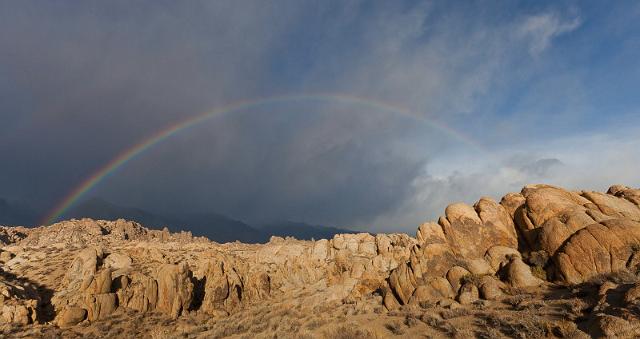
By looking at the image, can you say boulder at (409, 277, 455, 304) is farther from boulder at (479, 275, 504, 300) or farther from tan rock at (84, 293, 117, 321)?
tan rock at (84, 293, 117, 321)

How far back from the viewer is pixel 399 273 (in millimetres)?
29766

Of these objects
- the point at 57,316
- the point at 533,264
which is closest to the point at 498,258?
the point at 533,264

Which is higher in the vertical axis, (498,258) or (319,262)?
Result: (319,262)

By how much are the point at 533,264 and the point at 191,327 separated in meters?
28.7

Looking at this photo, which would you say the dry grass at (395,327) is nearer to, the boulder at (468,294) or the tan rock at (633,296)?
Result: the boulder at (468,294)

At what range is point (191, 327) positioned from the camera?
95.7ft

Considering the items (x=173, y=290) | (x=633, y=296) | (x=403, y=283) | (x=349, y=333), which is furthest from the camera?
(x=173, y=290)

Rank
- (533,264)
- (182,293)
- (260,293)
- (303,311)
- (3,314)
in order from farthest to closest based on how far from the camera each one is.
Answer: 1. (260,293)
2. (182,293)
3. (303,311)
4. (3,314)
5. (533,264)

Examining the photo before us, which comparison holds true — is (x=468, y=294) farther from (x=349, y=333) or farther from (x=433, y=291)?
(x=349, y=333)

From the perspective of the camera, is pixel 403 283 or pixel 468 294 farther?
pixel 403 283

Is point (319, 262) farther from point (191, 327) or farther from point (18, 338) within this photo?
point (18, 338)

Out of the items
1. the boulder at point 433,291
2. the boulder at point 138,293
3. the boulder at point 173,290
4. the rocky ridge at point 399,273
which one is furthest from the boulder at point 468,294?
the boulder at point 138,293

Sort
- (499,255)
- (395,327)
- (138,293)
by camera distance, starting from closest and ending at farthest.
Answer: (395,327), (499,255), (138,293)

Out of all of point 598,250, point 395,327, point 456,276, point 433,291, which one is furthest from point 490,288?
point 395,327
